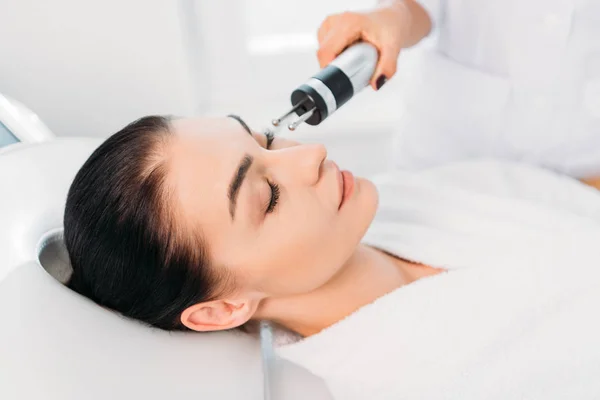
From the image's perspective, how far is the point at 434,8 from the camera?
1.07 meters

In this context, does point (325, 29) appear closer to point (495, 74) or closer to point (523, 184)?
point (495, 74)

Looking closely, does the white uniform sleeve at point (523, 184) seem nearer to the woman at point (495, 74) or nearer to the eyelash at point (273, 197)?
the woman at point (495, 74)

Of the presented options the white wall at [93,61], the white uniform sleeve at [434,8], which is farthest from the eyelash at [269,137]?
the white wall at [93,61]

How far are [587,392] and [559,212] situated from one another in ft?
1.00

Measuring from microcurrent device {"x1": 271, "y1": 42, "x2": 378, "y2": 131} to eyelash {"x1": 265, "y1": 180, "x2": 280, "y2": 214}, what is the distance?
8 cm

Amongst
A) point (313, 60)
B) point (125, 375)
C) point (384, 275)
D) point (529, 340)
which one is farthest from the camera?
point (313, 60)

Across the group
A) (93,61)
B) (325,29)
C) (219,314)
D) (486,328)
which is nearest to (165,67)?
(93,61)

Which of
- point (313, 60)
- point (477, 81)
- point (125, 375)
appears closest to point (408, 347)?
point (125, 375)

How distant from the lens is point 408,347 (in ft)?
2.81

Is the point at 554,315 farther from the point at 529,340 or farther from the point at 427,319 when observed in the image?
Answer: the point at 427,319

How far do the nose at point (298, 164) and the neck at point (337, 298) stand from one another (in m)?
0.18

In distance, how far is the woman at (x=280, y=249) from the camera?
767 mm

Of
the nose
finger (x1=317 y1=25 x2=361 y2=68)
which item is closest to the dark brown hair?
the nose

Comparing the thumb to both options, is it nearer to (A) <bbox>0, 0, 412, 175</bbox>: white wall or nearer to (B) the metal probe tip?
(B) the metal probe tip
